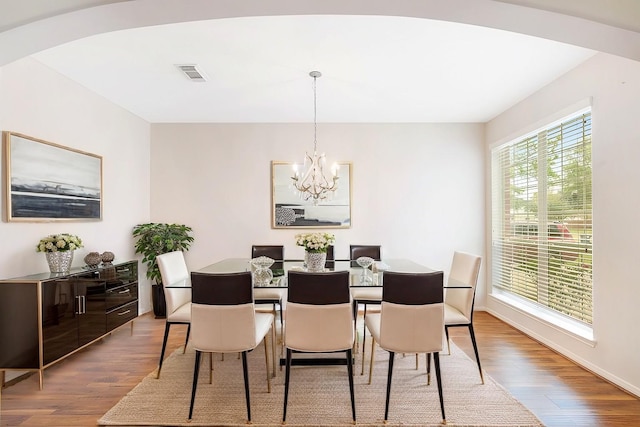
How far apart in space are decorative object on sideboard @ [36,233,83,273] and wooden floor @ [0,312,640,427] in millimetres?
908

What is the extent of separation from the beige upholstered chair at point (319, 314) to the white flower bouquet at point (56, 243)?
215cm

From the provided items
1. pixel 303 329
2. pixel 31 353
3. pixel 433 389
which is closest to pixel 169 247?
pixel 31 353

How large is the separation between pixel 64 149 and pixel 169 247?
5.18ft

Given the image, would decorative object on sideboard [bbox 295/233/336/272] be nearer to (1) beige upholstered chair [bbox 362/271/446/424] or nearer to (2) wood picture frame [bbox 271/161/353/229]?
(1) beige upholstered chair [bbox 362/271/446/424]

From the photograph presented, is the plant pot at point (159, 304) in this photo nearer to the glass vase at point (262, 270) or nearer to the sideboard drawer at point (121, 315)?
the sideboard drawer at point (121, 315)

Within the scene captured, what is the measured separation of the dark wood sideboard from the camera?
2.51 meters

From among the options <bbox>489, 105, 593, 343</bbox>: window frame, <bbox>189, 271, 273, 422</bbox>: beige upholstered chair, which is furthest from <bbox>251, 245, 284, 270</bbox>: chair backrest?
<bbox>489, 105, 593, 343</bbox>: window frame

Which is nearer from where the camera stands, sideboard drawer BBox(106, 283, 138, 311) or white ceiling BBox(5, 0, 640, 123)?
white ceiling BBox(5, 0, 640, 123)

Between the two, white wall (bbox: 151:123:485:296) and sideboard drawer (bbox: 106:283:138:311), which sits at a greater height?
white wall (bbox: 151:123:485:296)

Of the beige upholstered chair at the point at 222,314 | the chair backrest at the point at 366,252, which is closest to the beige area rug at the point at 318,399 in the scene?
the beige upholstered chair at the point at 222,314

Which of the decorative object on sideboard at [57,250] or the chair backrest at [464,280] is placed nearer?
the chair backrest at [464,280]

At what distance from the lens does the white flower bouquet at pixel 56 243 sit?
9.23 ft

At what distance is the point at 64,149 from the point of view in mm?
3215

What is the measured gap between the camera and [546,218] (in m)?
3.56
